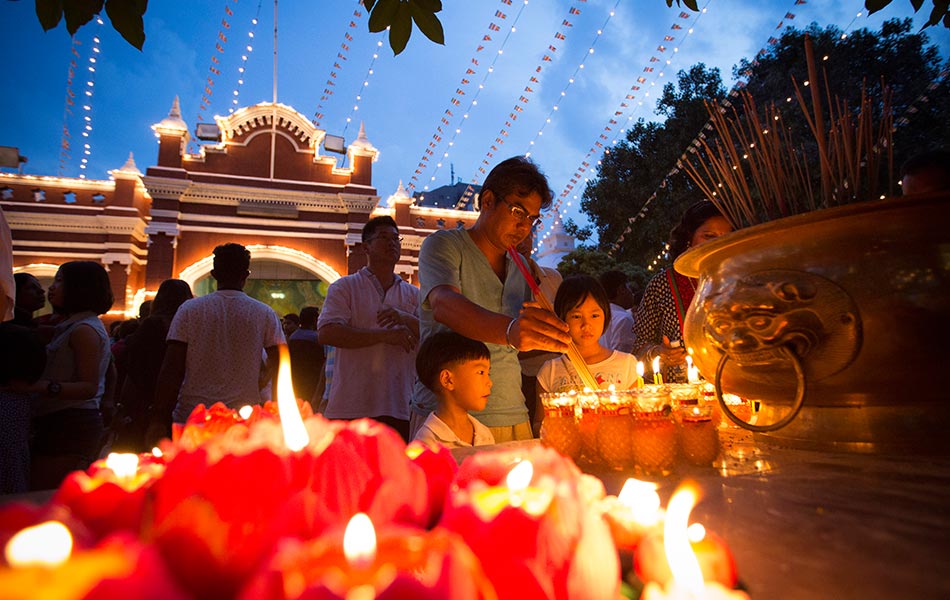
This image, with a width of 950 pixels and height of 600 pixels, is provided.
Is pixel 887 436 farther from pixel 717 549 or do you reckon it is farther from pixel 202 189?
pixel 202 189

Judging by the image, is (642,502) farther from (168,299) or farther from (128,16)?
(168,299)

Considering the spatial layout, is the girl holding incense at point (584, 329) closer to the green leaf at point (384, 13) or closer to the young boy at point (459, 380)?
the young boy at point (459, 380)

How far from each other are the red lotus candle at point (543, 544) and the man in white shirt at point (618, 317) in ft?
10.5

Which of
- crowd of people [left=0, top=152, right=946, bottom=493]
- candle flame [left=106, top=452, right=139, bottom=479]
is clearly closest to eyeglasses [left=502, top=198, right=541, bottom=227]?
crowd of people [left=0, top=152, right=946, bottom=493]

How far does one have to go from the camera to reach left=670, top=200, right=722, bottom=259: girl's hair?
8.14 feet

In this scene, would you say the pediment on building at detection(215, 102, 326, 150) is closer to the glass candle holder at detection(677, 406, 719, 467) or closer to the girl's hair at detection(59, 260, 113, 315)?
the girl's hair at detection(59, 260, 113, 315)

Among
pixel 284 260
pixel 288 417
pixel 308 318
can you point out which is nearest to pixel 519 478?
pixel 288 417

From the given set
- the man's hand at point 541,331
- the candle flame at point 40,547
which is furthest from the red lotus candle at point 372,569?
the man's hand at point 541,331

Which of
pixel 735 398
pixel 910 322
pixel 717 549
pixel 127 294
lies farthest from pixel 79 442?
pixel 127 294

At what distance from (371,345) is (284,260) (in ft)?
44.4

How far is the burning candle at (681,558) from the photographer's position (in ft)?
1.16

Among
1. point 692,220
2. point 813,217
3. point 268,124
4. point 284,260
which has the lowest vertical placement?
point 813,217

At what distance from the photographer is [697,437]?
1.07 m

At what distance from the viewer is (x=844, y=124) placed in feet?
4.19
